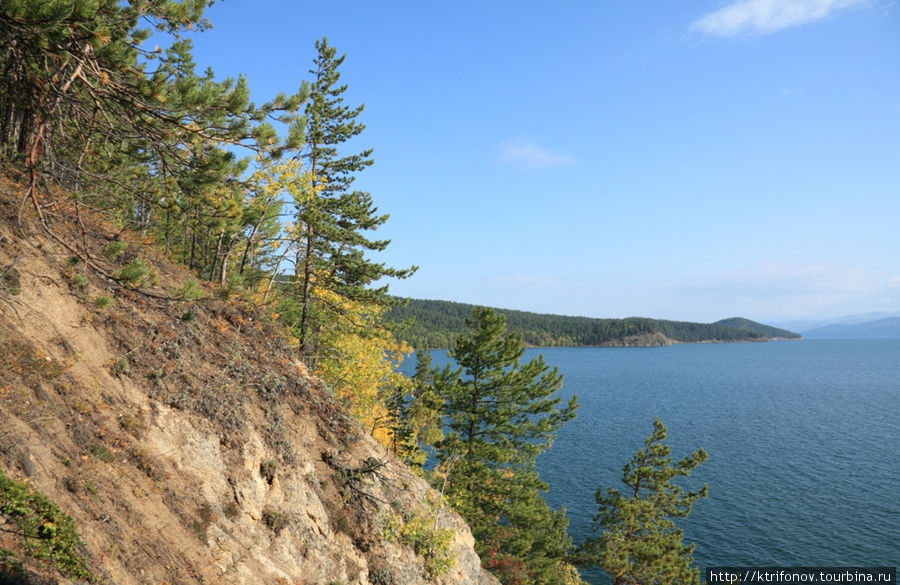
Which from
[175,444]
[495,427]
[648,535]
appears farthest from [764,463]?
[175,444]

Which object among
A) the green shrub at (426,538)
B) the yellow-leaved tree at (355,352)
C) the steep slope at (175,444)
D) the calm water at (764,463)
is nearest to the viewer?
the steep slope at (175,444)

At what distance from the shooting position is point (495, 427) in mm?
25688

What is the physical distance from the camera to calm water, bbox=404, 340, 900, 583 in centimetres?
3638

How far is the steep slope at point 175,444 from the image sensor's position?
8375 mm

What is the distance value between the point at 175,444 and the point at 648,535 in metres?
26.3

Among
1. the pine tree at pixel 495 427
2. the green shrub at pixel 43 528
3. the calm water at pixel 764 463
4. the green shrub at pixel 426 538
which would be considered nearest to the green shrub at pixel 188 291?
the green shrub at pixel 43 528

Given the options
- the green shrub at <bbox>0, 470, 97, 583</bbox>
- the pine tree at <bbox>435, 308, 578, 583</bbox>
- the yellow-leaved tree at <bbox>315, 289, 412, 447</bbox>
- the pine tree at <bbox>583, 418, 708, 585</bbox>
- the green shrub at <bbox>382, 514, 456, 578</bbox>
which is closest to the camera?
the green shrub at <bbox>0, 470, 97, 583</bbox>

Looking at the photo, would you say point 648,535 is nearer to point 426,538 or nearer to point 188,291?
point 426,538

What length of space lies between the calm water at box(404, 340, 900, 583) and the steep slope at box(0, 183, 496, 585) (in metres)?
28.1

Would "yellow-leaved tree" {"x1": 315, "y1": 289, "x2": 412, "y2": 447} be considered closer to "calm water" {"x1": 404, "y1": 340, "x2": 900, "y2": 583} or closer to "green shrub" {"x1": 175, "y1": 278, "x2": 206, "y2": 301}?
"green shrub" {"x1": 175, "y1": 278, "x2": 206, "y2": 301}

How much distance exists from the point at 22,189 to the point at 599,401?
91.3 m

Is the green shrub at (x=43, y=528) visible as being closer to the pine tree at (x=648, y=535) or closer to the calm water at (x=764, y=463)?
the pine tree at (x=648, y=535)

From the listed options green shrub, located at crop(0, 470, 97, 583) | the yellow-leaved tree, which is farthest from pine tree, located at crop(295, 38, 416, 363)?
green shrub, located at crop(0, 470, 97, 583)

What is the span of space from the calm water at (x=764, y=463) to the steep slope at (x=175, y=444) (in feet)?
92.1
